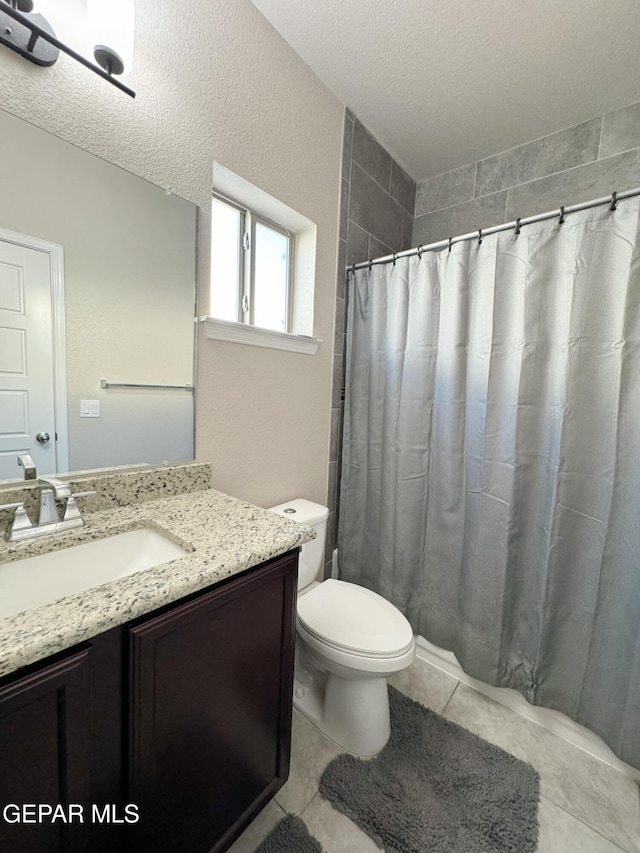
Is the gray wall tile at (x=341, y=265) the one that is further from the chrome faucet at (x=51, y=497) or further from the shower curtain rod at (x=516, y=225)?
the chrome faucet at (x=51, y=497)

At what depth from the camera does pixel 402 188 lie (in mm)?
2059

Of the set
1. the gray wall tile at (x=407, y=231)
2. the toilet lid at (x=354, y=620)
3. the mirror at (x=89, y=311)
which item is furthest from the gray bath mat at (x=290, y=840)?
the gray wall tile at (x=407, y=231)

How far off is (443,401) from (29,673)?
1.51 metres

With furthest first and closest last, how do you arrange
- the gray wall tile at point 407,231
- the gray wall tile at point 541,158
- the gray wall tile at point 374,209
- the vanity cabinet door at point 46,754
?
1. the gray wall tile at point 407,231
2. the gray wall tile at point 374,209
3. the gray wall tile at point 541,158
4. the vanity cabinet door at point 46,754

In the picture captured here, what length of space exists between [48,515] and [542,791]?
1707mm

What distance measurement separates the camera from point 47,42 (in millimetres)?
806

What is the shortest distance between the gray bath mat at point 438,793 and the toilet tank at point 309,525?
60cm

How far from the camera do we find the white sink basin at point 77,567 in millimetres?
741

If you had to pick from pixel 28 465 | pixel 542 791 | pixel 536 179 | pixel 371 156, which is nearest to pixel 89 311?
pixel 28 465

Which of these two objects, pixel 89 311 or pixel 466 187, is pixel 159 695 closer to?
pixel 89 311

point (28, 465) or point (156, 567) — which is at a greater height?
point (28, 465)

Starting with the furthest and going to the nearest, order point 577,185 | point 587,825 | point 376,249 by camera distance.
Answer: point 376,249 < point 577,185 < point 587,825

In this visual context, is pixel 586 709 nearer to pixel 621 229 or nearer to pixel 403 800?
pixel 403 800

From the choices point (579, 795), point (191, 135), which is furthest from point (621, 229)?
point (579, 795)
